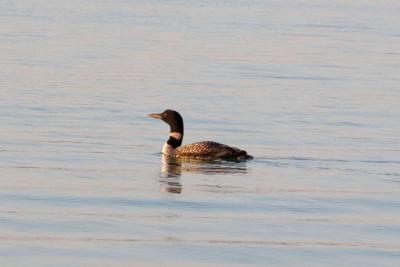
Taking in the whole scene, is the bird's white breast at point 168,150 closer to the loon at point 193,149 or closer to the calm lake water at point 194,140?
→ the loon at point 193,149

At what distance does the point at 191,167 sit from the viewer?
2038 cm

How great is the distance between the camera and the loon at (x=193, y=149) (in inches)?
802

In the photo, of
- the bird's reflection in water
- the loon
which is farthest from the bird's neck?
the bird's reflection in water

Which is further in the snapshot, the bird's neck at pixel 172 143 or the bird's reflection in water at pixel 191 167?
the bird's neck at pixel 172 143

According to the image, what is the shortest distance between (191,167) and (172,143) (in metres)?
A: 1.54

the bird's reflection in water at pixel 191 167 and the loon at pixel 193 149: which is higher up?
the loon at pixel 193 149

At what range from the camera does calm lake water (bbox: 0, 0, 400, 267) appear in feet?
43.9

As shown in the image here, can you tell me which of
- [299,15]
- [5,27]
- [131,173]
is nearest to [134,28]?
[5,27]

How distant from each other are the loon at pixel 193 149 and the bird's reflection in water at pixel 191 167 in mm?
93

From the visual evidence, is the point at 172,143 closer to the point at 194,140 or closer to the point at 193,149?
the point at 193,149

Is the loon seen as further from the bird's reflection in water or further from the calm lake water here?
the calm lake water

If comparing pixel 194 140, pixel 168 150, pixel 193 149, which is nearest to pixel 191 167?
pixel 193 149

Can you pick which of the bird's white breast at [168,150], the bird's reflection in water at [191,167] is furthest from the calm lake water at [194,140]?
the bird's white breast at [168,150]

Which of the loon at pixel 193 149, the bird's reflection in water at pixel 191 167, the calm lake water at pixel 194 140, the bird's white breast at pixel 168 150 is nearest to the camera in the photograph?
the calm lake water at pixel 194 140
